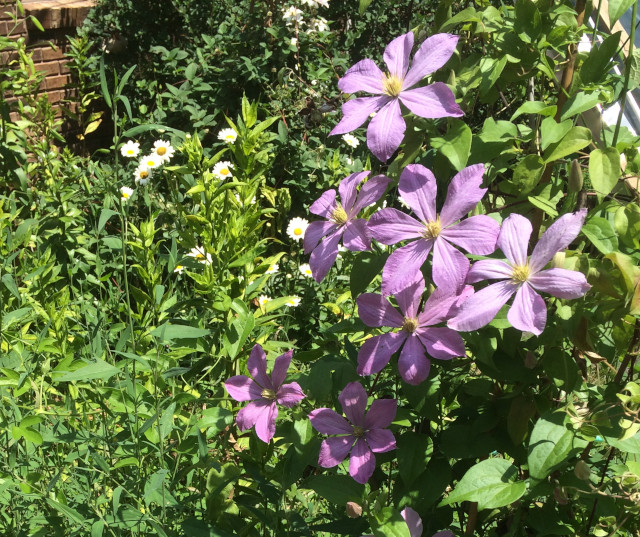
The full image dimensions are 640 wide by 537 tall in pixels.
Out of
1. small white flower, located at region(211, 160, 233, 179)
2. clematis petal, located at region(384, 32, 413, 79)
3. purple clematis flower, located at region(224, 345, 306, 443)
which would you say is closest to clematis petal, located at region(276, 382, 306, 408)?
purple clematis flower, located at region(224, 345, 306, 443)

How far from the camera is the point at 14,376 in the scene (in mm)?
1423

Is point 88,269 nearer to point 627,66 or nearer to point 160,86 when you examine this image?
point 160,86

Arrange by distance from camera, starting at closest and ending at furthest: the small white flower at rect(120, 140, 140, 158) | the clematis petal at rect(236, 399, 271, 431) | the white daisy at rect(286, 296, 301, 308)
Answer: the clematis petal at rect(236, 399, 271, 431) < the white daisy at rect(286, 296, 301, 308) < the small white flower at rect(120, 140, 140, 158)

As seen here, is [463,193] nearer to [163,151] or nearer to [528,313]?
[528,313]

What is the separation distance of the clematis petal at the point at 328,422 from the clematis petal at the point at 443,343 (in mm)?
208

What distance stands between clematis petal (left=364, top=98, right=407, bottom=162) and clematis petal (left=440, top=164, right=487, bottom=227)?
99 mm

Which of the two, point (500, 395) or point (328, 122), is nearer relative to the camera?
Result: point (500, 395)

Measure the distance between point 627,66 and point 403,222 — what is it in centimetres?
39

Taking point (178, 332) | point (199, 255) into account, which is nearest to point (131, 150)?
point (199, 255)

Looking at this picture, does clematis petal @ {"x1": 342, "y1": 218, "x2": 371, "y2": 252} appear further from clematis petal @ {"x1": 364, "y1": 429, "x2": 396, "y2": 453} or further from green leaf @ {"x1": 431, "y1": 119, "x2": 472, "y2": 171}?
clematis petal @ {"x1": 364, "y1": 429, "x2": 396, "y2": 453}

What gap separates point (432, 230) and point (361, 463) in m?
0.39

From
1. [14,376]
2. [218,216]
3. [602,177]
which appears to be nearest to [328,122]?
[218,216]

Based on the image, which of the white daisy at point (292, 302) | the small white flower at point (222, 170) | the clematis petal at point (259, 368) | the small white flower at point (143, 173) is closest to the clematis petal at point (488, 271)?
the clematis petal at point (259, 368)

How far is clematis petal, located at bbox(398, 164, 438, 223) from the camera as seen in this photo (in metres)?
1.01
